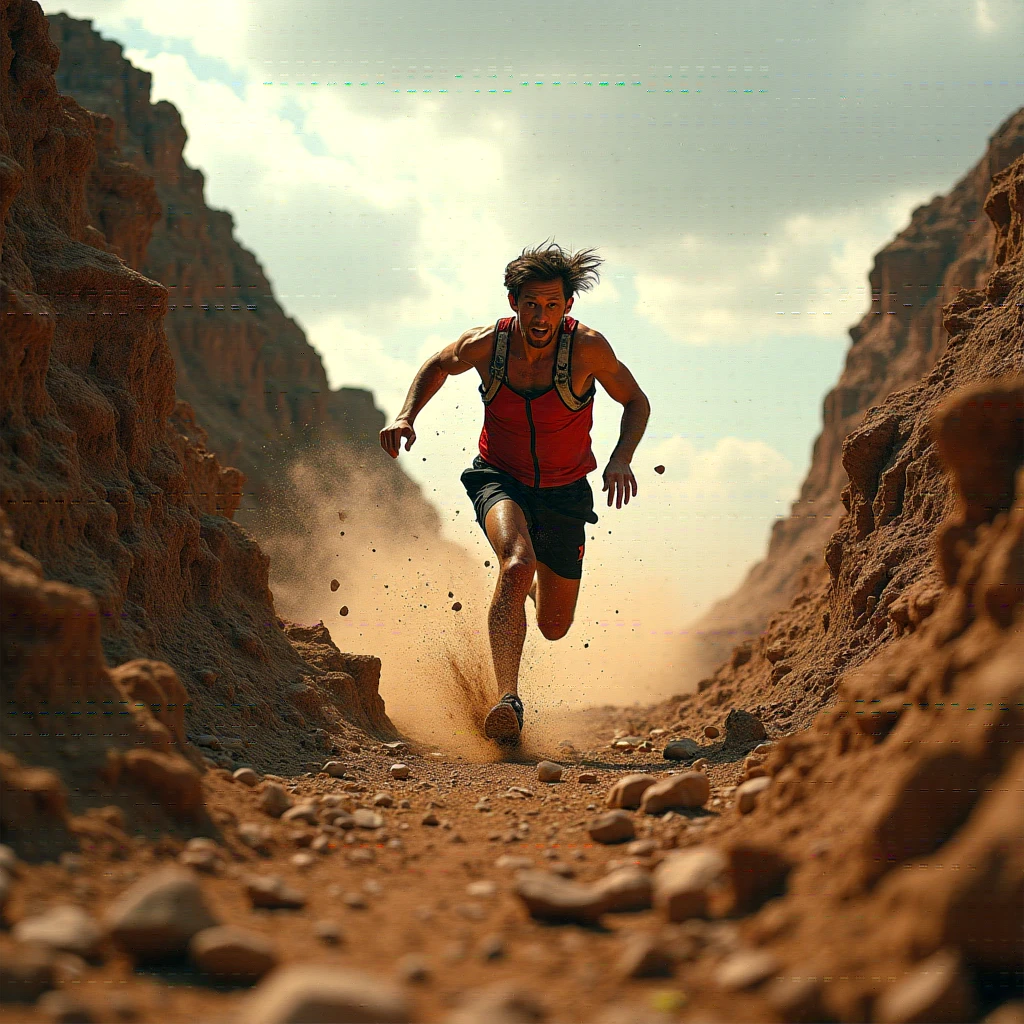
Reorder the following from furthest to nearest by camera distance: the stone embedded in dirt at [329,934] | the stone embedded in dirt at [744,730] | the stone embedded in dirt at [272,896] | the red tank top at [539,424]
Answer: the red tank top at [539,424] < the stone embedded in dirt at [744,730] < the stone embedded in dirt at [272,896] < the stone embedded in dirt at [329,934]

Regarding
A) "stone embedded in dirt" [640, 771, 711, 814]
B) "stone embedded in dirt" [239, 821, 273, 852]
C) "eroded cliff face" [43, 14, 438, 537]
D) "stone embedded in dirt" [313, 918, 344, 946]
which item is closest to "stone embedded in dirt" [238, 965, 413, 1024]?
"stone embedded in dirt" [313, 918, 344, 946]

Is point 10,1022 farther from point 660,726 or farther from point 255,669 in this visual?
point 660,726

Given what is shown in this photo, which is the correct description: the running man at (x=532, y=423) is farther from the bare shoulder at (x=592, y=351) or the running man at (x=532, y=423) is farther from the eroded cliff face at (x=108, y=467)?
the eroded cliff face at (x=108, y=467)

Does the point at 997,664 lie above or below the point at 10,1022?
above

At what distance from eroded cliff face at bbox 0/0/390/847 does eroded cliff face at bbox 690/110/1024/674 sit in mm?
18673

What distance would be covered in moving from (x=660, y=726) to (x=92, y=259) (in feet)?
18.2

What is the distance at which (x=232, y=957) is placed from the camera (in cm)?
193

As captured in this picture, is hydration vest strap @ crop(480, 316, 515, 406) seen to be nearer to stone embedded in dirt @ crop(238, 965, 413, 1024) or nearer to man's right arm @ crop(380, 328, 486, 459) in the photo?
man's right arm @ crop(380, 328, 486, 459)

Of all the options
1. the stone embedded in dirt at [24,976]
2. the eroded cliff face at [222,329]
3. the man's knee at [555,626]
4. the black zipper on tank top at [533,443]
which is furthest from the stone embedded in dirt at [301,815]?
the eroded cliff face at [222,329]

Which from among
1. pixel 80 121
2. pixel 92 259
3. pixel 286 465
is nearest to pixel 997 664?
pixel 92 259

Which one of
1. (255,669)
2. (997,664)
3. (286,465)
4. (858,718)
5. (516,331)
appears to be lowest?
(997,664)

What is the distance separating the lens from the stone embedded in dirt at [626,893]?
92.4 inches

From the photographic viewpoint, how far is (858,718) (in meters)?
2.91

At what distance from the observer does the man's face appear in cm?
616
